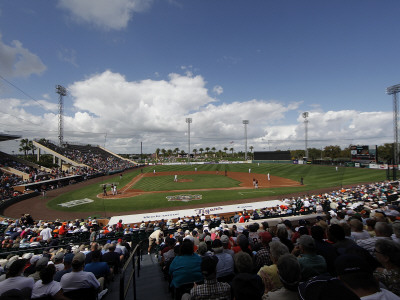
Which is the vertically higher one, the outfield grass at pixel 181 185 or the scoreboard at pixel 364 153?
the scoreboard at pixel 364 153

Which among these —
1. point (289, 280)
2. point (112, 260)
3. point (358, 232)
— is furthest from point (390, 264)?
point (112, 260)

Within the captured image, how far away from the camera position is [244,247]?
180 inches

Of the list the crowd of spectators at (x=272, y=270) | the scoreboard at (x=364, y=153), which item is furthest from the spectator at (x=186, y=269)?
the scoreboard at (x=364, y=153)

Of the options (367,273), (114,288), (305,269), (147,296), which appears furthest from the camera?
(114,288)

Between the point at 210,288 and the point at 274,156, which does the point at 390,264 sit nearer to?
the point at 210,288

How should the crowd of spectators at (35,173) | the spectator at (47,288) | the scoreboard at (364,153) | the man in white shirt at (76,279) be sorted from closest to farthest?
the spectator at (47,288) → the man in white shirt at (76,279) → the crowd of spectators at (35,173) → the scoreboard at (364,153)

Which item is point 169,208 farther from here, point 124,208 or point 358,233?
point 358,233

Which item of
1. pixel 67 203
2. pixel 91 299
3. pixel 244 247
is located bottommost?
pixel 67 203

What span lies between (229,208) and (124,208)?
11.5 meters

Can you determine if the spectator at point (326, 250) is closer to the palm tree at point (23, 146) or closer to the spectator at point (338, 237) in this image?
the spectator at point (338, 237)

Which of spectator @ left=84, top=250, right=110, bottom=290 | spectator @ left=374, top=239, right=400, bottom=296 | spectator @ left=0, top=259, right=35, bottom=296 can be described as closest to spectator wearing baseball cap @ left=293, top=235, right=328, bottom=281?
spectator @ left=374, top=239, right=400, bottom=296

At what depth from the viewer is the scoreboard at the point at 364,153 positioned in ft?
133

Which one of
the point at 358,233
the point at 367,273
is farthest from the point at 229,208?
the point at 367,273

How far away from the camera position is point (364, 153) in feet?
139
